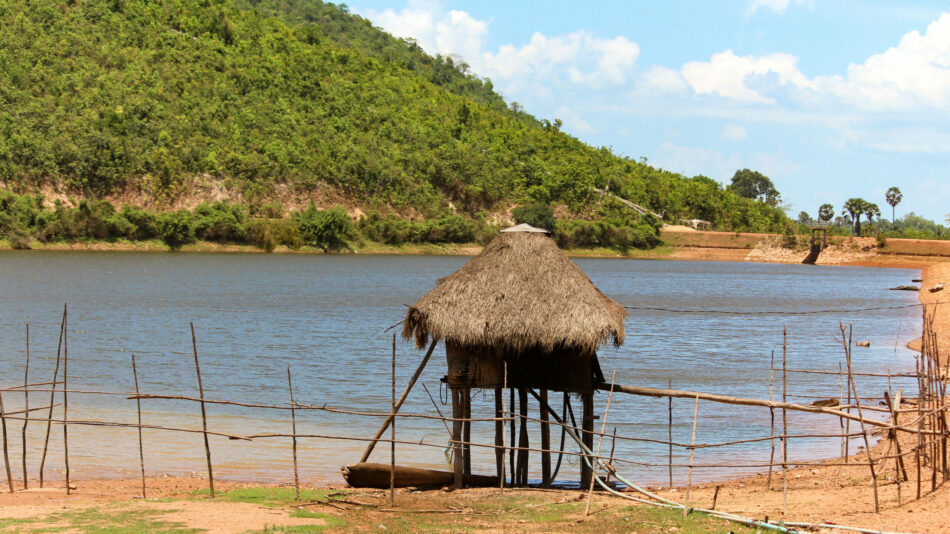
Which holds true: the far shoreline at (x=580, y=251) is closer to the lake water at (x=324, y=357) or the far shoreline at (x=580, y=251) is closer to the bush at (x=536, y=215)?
the bush at (x=536, y=215)

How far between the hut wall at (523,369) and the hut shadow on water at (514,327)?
13 mm

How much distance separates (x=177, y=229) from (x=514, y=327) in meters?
75.6

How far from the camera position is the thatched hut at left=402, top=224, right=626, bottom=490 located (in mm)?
12539

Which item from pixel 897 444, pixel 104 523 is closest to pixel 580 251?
pixel 897 444

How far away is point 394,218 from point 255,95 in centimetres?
2705

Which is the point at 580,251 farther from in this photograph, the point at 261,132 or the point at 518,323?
the point at 518,323

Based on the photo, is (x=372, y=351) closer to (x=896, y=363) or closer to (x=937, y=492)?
(x=896, y=363)

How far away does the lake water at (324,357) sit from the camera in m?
16.8

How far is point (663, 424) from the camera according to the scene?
19766 mm

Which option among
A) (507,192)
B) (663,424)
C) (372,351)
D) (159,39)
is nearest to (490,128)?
(507,192)

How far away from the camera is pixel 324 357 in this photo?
29047 mm

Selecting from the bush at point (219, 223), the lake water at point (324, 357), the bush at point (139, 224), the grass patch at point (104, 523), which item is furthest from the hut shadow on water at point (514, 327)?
the bush at point (219, 223)

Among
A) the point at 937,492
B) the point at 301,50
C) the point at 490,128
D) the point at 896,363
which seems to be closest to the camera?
the point at 937,492

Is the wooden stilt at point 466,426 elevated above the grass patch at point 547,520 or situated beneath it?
elevated above
